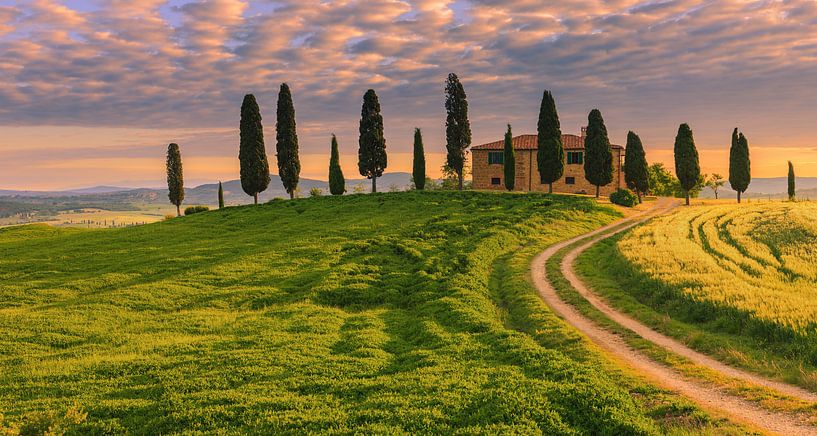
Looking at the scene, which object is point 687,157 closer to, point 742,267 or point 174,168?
point 742,267

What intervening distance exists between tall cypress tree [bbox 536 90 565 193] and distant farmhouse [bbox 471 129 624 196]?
37.2 ft

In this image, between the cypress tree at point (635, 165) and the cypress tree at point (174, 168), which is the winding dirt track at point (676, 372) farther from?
the cypress tree at point (174, 168)

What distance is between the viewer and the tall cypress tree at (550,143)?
67875mm

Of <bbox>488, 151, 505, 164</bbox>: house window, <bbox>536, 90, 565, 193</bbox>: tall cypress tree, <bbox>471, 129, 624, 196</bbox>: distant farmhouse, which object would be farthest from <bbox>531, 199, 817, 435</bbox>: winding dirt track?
<bbox>488, 151, 505, 164</bbox>: house window

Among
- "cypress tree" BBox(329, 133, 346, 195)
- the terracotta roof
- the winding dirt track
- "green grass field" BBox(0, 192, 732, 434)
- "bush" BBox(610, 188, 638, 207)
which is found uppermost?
the terracotta roof

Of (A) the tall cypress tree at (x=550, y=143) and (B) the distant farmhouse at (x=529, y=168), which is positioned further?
(B) the distant farmhouse at (x=529, y=168)

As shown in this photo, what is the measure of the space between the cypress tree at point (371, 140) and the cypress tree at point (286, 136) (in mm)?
9447

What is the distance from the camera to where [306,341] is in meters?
20.9

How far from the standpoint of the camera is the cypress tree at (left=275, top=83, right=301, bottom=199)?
72000 millimetres

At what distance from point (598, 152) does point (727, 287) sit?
48.3 meters

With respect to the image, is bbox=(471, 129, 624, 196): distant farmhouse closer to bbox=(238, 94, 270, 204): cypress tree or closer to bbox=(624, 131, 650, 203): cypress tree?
bbox=(624, 131, 650, 203): cypress tree

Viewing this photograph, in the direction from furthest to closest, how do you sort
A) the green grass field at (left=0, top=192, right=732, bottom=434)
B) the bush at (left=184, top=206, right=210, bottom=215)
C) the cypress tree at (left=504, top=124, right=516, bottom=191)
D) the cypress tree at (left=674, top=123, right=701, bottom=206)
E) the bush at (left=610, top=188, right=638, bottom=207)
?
the cypress tree at (left=674, top=123, right=701, bottom=206)
the cypress tree at (left=504, top=124, right=516, bottom=191)
the bush at (left=184, top=206, right=210, bottom=215)
the bush at (left=610, top=188, right=638, bottom=207)
the green grass field at (left=0, top=192, right=732, bottom=434)

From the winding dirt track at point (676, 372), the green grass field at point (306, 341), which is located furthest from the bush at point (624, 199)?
the winding dirt track at point (676, 372)

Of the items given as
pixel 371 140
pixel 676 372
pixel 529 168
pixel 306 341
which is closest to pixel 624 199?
pixel 529 168
